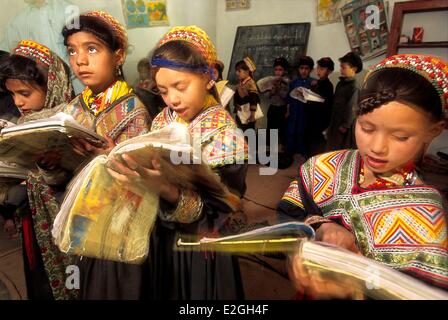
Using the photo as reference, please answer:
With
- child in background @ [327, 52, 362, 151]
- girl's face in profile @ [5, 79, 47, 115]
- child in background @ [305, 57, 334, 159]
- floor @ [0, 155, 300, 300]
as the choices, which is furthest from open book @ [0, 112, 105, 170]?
child in background @ [305, 57, 334, 159]

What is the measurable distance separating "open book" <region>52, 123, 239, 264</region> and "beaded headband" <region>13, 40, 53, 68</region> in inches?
22.4

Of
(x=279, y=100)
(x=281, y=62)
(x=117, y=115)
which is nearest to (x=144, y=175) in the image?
(x=117, y=115)

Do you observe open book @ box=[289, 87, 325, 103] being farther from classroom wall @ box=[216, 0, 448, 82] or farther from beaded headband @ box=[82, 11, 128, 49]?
beaded headband @ box=[82, 11, 128, 49]

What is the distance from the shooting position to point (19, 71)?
90cm

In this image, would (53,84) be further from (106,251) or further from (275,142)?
(275,142)

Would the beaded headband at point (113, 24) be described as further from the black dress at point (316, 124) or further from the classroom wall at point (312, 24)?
the classroom wall at point (312, 24)

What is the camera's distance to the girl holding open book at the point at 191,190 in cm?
69

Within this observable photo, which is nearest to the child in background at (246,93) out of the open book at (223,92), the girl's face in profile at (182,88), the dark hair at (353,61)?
the dark hair at (353,61)

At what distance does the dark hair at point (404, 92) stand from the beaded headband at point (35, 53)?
3.28 feet

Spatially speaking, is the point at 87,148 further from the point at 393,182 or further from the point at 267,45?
the point at 267,45

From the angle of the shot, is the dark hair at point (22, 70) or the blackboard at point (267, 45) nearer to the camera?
the dark hair at point (22, 70)

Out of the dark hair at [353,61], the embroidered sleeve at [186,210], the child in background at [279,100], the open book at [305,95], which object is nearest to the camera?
the embroidered sleeve at [186,210]

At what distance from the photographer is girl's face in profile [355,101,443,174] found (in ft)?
1.73

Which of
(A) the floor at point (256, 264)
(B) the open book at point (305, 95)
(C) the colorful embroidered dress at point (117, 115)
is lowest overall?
(A) the floor at point (256, 264)
